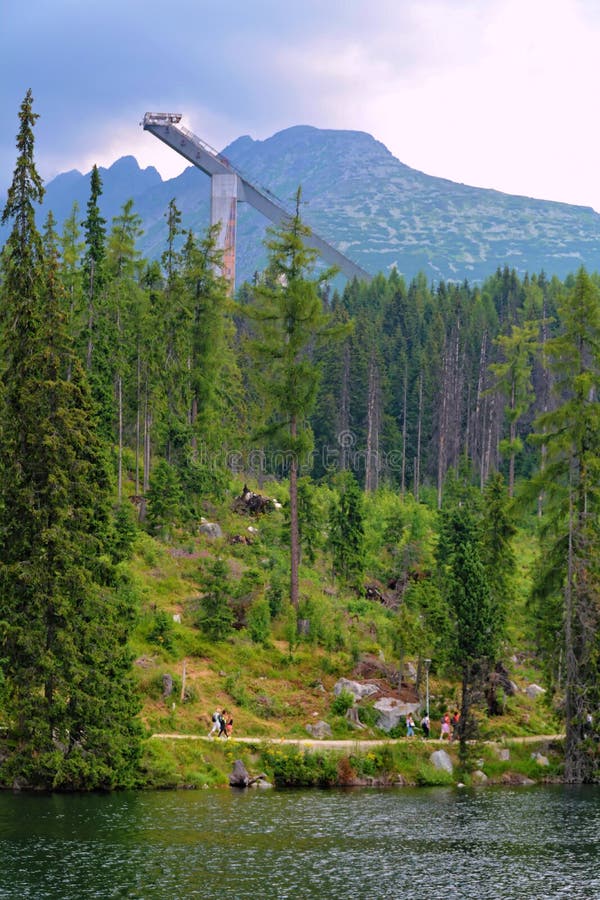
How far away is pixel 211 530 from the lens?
58.5 m

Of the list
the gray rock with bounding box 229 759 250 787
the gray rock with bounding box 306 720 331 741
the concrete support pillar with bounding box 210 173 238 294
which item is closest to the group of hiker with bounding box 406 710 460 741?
the gray rock with bounding box 306 720 331 741

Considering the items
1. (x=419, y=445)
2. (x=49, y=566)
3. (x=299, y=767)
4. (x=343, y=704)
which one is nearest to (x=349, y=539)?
(x=343, y=704)

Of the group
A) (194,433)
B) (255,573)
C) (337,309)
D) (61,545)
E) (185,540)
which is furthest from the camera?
(337,309)

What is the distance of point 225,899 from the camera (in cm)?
2364

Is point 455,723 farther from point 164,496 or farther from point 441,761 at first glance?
point 164,496

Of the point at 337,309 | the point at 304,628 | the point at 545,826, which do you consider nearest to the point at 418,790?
the point at 545,826

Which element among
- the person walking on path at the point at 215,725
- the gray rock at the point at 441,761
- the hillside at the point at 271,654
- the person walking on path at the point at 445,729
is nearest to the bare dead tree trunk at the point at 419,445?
the hillside at the point at 271,654

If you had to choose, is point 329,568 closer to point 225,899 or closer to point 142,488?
point 142,488

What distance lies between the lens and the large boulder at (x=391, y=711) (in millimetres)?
44062

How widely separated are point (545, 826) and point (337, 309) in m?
79.5

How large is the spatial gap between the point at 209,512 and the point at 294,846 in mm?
34457

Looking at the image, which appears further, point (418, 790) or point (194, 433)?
point (194, 433)

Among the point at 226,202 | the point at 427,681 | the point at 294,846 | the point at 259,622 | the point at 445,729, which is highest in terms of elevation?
the point at 226,202

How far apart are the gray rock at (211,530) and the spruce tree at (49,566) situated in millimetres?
20374
